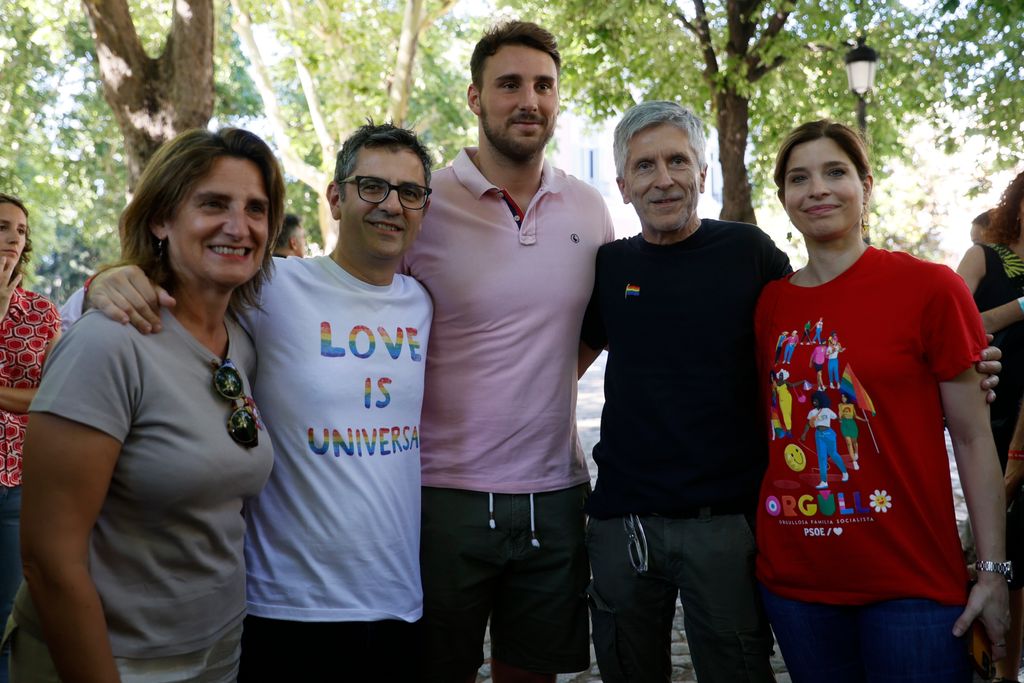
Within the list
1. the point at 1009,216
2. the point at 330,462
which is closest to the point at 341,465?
the point at 330,462

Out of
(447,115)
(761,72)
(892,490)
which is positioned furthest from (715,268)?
(447,115)

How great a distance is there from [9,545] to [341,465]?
2.35 meters

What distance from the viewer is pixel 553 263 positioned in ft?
11.3

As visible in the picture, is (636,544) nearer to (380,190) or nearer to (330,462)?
(330,462)

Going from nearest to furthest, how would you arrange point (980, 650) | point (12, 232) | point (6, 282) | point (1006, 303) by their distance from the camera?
1. point (980, 650)
2. point (1006, 303)
3. point (6, 282)
4. point (12, 232)

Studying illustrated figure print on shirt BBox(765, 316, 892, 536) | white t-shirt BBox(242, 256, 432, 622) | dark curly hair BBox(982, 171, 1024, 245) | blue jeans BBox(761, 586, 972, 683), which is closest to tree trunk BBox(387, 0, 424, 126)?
dark curly hair BBox(982, 171, 1024, 245)

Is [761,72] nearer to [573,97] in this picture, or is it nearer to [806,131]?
[573,97]

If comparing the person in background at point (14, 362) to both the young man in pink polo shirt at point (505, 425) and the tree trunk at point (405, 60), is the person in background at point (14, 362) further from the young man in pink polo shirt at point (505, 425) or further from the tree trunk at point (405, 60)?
the tree trunk at point (405, 60)

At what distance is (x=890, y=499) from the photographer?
262 cm

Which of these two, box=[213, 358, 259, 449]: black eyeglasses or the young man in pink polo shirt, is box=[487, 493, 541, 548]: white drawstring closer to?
the young man in pink polo shirt

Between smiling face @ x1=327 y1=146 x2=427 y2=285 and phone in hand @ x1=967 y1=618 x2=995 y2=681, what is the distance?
2029 millimetres

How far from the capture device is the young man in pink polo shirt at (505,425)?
3.35 meters

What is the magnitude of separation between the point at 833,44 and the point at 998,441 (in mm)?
9320

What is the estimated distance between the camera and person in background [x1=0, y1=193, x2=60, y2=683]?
4.20 meters
